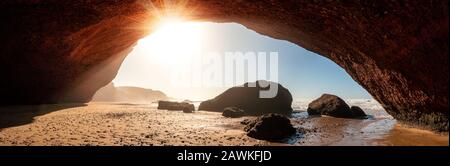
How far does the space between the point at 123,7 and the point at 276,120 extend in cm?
751

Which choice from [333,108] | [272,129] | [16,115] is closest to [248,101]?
[333,108]

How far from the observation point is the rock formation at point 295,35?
7.29m

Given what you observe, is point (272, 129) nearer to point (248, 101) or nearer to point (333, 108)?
point (333, 108)

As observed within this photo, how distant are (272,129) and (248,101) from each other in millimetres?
17492

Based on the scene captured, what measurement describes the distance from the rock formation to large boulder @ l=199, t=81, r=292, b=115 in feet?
34.8

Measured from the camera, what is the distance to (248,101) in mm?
26438

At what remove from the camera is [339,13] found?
346 inches

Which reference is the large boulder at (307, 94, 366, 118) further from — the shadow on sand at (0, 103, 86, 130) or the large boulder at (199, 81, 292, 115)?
the shadow on sand at (0, 103, 86, 130)

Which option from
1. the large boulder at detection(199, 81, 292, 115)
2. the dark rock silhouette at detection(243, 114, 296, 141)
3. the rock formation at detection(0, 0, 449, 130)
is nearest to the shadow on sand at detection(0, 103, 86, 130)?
the rock formation at detection(0, 0, 449, 130)

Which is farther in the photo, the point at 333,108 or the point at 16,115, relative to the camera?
the point at 333,108

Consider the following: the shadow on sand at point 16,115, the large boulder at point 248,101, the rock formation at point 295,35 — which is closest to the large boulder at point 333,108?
the large boulder at point 248,101

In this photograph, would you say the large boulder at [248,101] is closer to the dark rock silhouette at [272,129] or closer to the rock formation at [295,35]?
the rock formation at [295,35]

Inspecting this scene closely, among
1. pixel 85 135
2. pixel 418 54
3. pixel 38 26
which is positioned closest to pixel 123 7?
pixel 38 26
